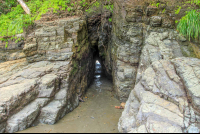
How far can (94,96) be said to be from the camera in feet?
23.5

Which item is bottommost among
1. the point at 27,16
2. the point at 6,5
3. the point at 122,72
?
the point at 122,72

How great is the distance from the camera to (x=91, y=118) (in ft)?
15.9

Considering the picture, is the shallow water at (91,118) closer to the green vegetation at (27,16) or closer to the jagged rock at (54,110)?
the jagged rock at (54,110)

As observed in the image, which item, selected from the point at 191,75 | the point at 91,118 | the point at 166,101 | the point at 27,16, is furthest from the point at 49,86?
the point at 27,16

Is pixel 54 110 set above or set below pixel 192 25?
below

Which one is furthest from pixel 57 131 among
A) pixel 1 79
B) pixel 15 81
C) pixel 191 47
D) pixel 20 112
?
pixel 191 47

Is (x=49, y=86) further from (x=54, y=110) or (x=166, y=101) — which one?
(x=166, y=101)

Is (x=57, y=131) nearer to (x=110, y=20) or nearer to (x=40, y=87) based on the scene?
(x=40, y=87)

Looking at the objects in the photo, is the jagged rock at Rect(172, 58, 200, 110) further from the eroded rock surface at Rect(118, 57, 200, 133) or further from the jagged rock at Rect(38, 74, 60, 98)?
the jagged rock at Rect(38, 74, 60, 98)

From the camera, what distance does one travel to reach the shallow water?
3.95 meters

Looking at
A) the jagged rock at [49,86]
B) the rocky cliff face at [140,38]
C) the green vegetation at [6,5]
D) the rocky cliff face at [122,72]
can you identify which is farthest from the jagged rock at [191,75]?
the green vegetation at [6,5]

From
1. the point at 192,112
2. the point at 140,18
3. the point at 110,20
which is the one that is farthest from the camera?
the point at 110,20

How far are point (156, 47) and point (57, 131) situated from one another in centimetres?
418

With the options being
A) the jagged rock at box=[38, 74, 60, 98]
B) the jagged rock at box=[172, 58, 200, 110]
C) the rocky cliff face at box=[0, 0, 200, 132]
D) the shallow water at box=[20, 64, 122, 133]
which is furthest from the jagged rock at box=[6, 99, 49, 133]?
the jagged rock at box=[172, 58, 200, 110]
